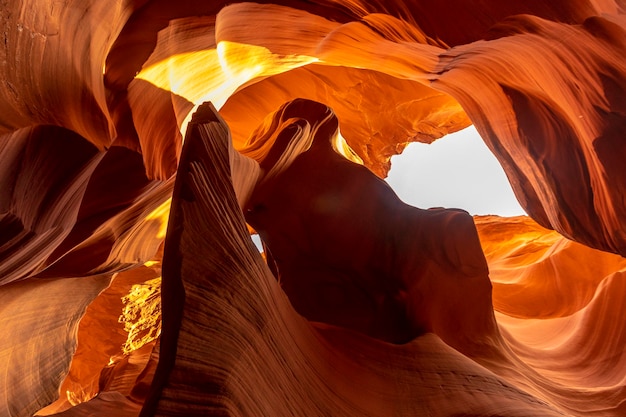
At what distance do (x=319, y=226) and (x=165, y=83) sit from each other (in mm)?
1552

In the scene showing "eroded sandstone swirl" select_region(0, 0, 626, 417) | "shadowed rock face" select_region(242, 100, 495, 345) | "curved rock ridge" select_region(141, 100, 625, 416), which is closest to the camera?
"curved rock ridge" select_region(141, 100, 625, 416)

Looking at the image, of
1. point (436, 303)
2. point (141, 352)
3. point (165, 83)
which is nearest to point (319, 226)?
point (436, 303)

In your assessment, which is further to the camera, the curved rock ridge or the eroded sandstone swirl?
the eroded sandstone swirl

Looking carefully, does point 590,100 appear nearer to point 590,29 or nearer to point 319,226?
point 590,29

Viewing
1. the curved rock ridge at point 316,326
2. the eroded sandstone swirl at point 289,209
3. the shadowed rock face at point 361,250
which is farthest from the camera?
the shadowed rock face at point 361,250

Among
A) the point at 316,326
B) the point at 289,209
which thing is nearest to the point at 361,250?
the point at 289,209

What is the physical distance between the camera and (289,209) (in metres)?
3.71

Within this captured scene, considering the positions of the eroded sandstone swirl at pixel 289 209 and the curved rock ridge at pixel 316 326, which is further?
the eroded sandstone swirl at pixel 289 209

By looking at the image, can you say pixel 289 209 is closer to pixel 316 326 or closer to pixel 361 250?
pixel 361 250

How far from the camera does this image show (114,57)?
342cm

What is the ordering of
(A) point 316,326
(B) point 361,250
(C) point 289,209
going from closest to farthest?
(A) point 316,326 < (B) point 361,250 < (C) point 289,209

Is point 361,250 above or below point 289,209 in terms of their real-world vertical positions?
below

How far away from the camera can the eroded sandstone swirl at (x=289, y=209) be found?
1.77m

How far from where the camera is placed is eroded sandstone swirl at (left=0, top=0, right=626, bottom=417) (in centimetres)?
177
